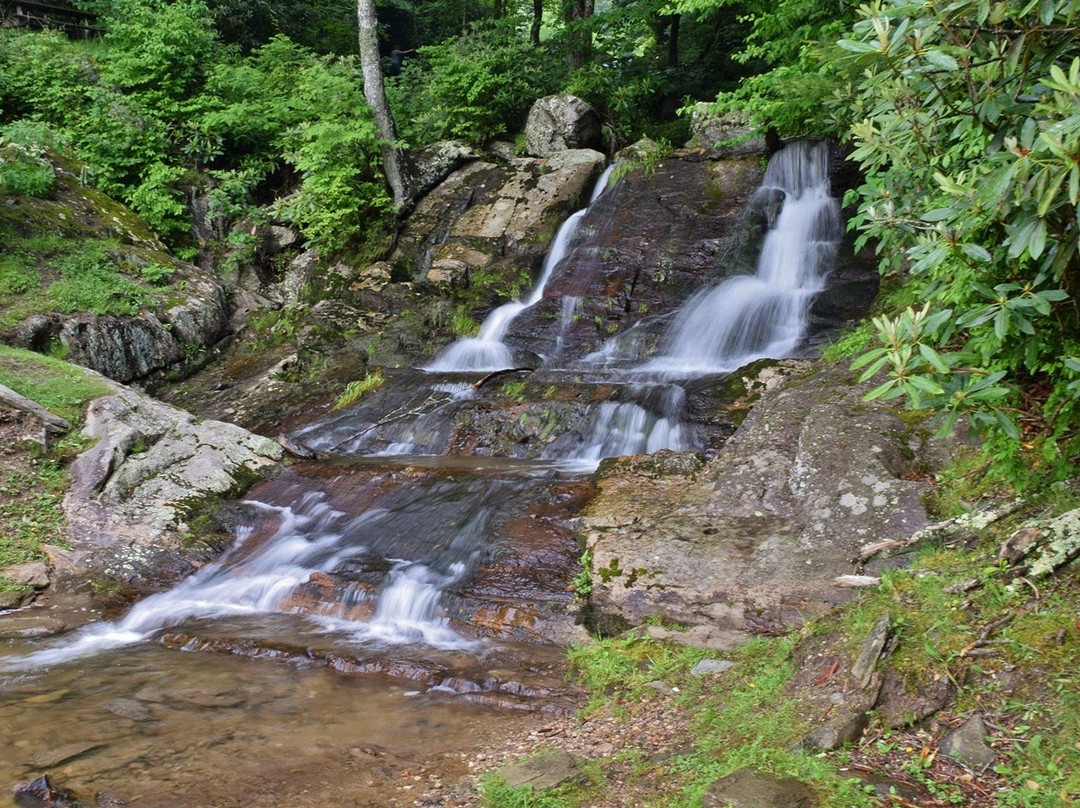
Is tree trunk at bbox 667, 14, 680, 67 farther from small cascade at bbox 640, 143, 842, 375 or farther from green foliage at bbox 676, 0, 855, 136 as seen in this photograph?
green foliage at bbox 676, 0, 855, 136

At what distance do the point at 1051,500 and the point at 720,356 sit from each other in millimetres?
7098

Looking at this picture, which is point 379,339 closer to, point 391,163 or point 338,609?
point 391,163

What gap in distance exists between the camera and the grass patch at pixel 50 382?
8709mm

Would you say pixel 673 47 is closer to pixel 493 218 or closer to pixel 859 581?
pixel 493 218

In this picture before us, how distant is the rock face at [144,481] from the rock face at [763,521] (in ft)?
14.2

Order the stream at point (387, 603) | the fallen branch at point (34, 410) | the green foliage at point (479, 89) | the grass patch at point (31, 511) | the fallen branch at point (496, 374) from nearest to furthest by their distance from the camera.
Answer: the stream at point (387, 603)
the grass patch at point (31, 511)
the fallen branch at point (34, 410)
the fallen branch at point (496, 374)
the green foliage at point (479, 89)

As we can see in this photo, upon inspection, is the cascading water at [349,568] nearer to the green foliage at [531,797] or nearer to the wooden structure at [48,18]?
the green foliage at [531,797]

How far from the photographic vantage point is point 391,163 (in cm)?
1573

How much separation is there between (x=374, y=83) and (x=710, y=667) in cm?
1396

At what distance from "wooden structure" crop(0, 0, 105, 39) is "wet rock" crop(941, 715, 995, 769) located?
2156cm

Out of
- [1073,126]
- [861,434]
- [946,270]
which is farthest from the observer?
[861,434]

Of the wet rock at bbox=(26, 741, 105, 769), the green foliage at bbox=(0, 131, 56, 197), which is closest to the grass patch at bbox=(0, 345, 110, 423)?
the green foliage at bbox=(0, 131, 56, 197)

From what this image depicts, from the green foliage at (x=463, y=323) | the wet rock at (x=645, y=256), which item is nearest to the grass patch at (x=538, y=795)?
the wet rock at (x=645, y=256)

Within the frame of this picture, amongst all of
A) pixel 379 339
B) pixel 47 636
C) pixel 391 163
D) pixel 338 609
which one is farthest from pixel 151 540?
pixel 391 163
